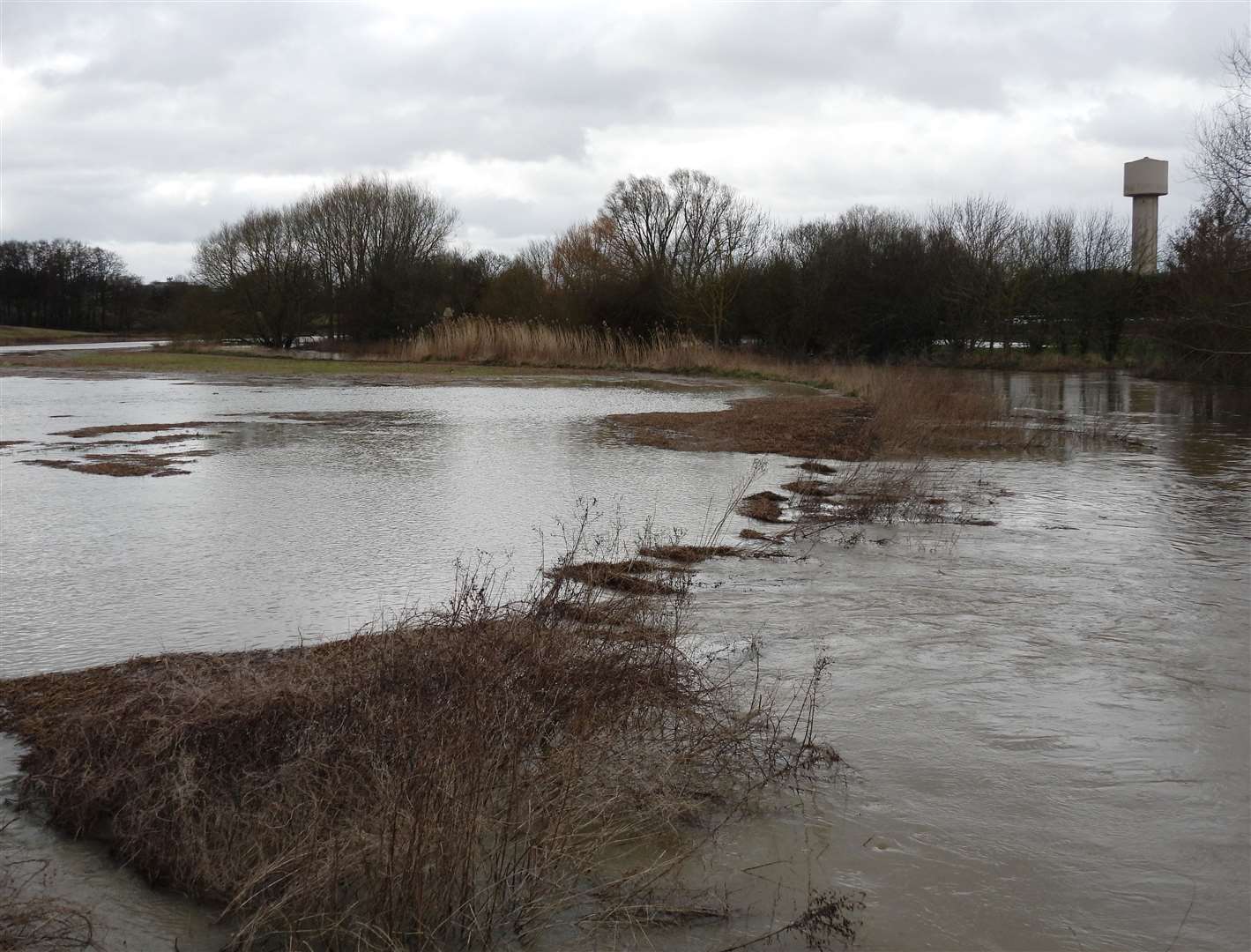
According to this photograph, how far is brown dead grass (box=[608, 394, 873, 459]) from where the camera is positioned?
14.6 meters

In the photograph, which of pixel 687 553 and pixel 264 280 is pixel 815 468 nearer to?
pixel 687 553

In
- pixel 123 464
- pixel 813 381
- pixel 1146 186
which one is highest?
pixel 1146 186

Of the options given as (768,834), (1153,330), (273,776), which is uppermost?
(1153,330)

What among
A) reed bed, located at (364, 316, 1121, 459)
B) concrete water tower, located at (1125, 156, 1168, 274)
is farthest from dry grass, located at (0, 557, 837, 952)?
concrete water tower, located at (1125, 156, 1168, 274)

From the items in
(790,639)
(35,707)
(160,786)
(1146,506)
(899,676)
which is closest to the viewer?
(160,786)

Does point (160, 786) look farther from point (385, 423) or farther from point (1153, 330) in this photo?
point (1153, 330)

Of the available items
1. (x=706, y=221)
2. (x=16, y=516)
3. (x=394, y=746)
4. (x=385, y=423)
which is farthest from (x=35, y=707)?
(x=706, y=221)

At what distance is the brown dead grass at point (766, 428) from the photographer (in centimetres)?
1464

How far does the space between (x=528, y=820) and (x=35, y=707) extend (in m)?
2.60

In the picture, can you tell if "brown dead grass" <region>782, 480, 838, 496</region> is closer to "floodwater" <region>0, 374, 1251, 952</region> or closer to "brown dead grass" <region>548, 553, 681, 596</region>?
"floodwater" <region>0, 374, 1251, 952</region>

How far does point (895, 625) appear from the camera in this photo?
21.5ft

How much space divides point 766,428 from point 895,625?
33.4 ft

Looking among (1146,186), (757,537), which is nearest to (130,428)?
(757,537)

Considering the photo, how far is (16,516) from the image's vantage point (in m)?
9.09
